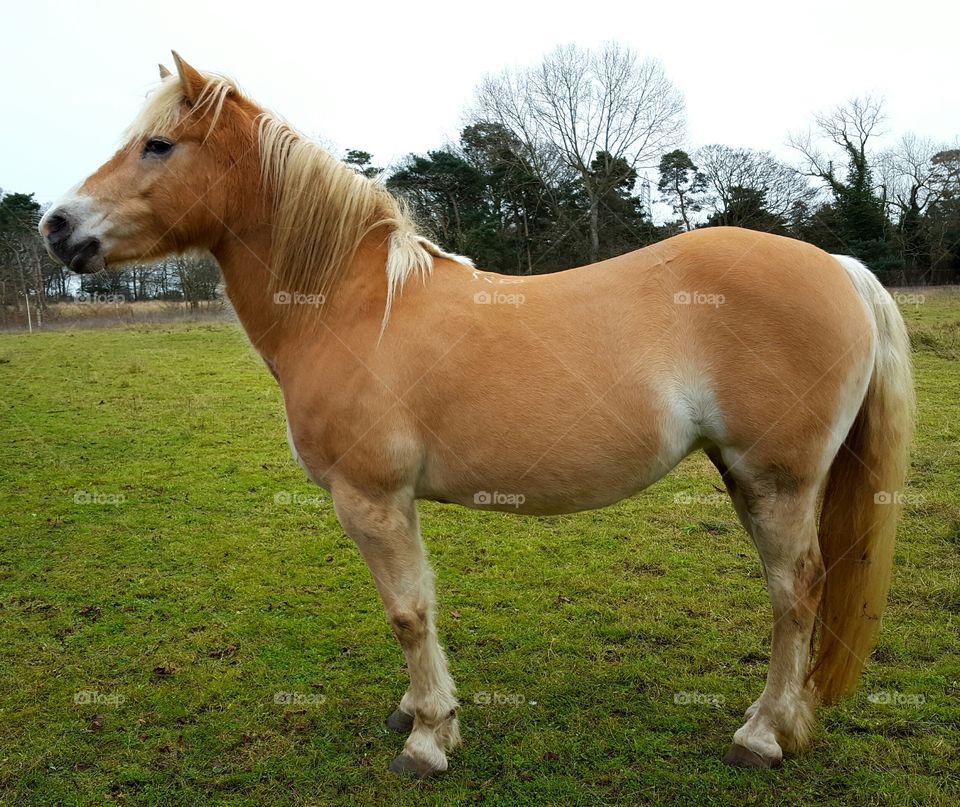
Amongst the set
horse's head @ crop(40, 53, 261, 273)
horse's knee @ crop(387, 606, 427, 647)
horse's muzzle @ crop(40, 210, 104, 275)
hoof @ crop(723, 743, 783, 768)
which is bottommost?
hoof @ crop(723, 743, 783, 768)

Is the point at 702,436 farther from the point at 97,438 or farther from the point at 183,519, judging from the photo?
the point at 97,438

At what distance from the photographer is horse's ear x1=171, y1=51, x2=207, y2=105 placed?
2562mm

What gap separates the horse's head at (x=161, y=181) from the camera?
8.47 feet

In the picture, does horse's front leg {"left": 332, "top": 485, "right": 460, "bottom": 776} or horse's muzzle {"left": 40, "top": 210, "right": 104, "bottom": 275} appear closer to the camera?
horse's muzzle {"left": 40, "top": 210, "right": 104, "bottom": 275}

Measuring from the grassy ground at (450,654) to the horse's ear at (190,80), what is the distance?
9.79 feet

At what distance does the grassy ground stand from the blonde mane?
2.11 metres

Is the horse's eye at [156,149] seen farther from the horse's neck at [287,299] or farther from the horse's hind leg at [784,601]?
the horse's hind leg at [784,601]

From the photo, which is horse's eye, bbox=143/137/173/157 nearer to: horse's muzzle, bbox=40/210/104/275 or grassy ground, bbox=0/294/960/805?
horse's muzzle, bbox=40/210/104/275

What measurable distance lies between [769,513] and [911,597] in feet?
7.73

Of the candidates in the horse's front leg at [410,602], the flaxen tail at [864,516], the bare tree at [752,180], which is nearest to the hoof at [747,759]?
the flaxen tail at [864,516]

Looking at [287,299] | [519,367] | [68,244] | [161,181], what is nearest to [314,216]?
[287,299]

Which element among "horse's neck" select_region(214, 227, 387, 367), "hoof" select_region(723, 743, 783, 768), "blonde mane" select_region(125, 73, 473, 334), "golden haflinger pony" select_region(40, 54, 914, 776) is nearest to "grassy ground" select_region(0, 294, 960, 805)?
"hoof" select_region(723, 743, 783, 768)

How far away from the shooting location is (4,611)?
171 inches

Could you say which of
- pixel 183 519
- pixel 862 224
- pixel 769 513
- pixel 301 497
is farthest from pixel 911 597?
pixel 862 224
